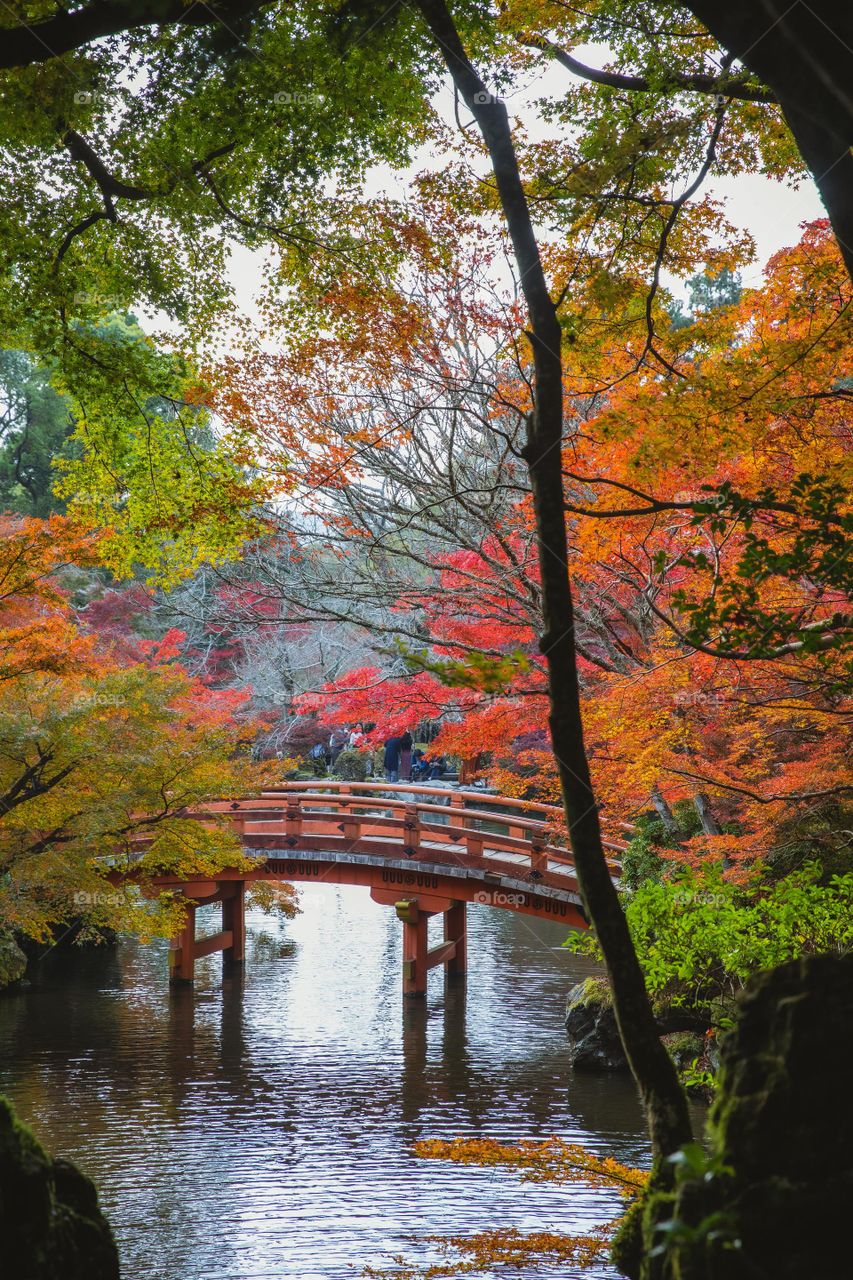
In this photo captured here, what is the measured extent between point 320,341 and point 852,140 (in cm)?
777

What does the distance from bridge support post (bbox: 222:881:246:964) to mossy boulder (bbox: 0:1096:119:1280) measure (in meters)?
13.7

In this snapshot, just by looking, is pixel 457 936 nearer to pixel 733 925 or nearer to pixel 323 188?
pixel 733 925

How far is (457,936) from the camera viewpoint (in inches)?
661

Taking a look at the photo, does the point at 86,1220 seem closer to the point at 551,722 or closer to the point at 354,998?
→ the point at 551,722

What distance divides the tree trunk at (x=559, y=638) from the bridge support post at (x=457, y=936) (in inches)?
508

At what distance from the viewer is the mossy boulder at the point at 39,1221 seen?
3455 millimetres

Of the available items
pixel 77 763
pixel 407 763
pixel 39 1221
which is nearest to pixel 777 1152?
pixel 39 1221

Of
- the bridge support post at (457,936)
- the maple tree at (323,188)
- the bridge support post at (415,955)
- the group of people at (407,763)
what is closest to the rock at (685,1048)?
the bridge support post at (415,955)

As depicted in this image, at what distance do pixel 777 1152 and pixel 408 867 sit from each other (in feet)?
43.0

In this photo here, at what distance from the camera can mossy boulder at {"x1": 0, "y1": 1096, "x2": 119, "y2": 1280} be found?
3455mm

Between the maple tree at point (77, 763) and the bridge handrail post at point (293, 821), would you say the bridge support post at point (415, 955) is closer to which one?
the bridge handrail post at point (293, 821)

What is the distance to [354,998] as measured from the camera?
1540 cm

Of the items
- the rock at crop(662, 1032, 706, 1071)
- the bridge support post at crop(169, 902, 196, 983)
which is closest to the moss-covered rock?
the rock at crop(662, 1032, 706, 1071)

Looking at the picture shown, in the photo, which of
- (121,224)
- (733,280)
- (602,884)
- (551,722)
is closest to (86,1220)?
(602,884)
